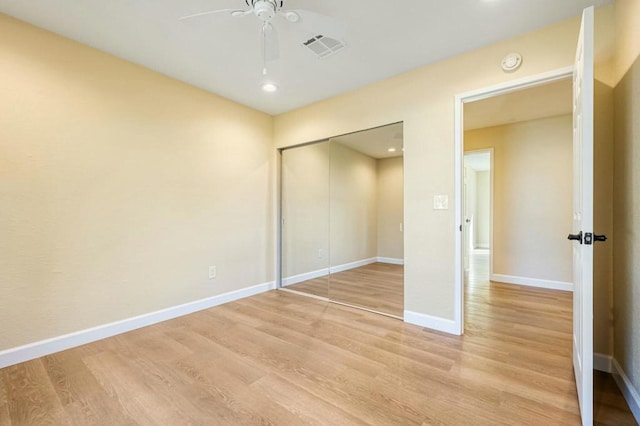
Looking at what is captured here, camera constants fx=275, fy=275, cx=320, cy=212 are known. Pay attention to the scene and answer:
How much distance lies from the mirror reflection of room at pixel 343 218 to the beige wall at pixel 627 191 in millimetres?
2077

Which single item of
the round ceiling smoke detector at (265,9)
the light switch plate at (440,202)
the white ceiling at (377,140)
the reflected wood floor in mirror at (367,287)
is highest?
the round ceiling smoke detector at (265,9)

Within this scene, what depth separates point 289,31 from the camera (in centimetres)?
217

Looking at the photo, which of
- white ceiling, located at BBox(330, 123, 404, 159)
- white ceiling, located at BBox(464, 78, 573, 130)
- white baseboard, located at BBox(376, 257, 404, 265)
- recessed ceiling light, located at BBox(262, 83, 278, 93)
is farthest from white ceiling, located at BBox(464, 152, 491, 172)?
recessed ceiling light, located at BBox(262, 83, 278, 93)

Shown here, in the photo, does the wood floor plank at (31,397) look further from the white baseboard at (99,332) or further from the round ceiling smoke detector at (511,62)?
the round ceiling smoke detector at (511,62)

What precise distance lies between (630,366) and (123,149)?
4.04 m

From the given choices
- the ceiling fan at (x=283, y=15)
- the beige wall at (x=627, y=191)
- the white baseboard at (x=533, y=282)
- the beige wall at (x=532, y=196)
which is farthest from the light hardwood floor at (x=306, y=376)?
the ceiling fan at (x=283, y=15)

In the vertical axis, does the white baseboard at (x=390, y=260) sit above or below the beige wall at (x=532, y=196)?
below

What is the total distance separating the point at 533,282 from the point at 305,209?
11.8 ft

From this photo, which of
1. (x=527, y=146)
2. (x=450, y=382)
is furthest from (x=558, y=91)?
(x=450, y=382)

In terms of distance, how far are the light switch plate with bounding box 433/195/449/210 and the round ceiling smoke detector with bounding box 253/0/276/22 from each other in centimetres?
199

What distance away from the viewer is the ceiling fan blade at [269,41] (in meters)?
1.82

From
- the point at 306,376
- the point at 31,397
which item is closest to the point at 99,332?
the point at 31,397

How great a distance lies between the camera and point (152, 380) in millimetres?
1822

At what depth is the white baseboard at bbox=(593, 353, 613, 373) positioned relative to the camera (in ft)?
6.19
